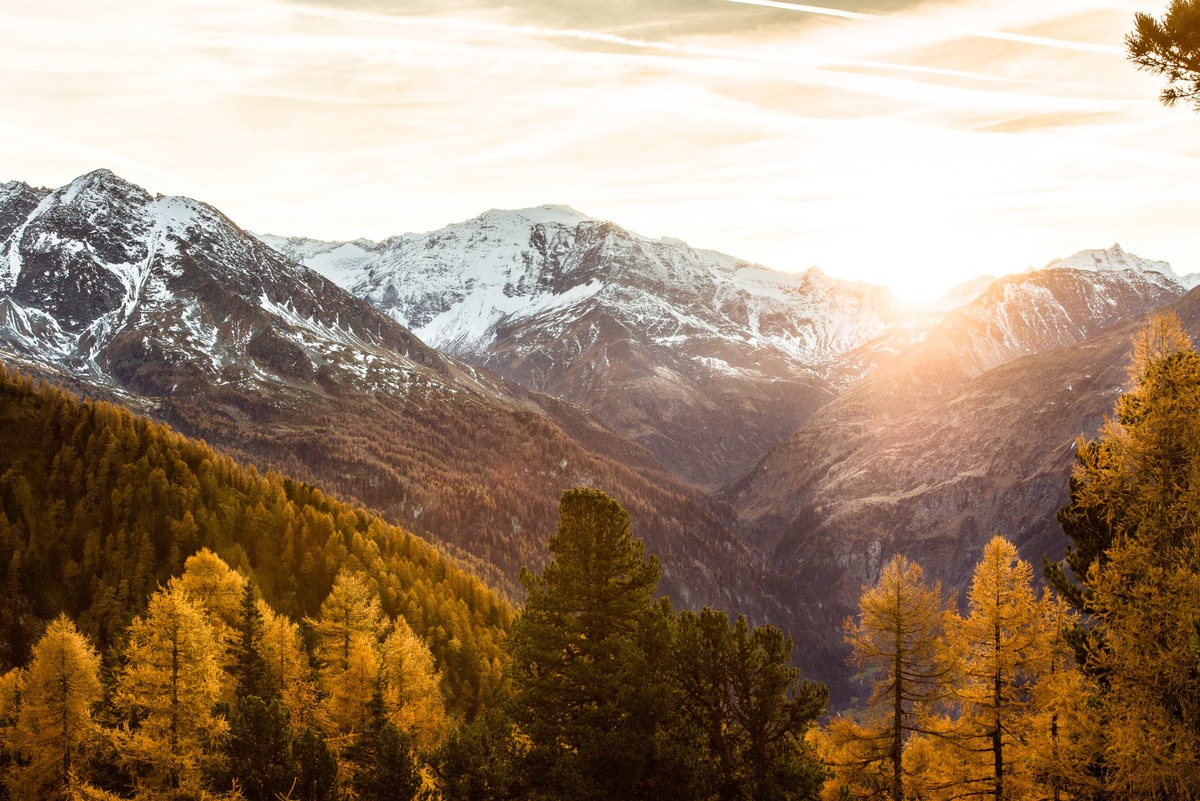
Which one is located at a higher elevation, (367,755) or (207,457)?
(207,457)

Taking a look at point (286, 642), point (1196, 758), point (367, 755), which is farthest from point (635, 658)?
point (286, 642)

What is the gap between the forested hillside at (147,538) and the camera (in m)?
89.6

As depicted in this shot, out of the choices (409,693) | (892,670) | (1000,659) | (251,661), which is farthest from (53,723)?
(1000,659)

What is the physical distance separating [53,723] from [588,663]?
27825 millimetres

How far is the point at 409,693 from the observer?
146ft

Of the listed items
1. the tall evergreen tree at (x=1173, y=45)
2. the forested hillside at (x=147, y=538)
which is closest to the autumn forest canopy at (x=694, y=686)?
the tall evergreen tree at (x=1173, y=45)

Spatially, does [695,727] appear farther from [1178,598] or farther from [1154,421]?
[1154,421]

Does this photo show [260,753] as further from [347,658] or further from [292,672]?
[347,658]

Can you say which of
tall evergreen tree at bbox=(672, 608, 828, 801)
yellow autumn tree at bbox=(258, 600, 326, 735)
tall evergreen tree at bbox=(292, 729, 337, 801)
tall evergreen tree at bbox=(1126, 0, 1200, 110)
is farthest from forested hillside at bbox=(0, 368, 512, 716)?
tall evergreen tree at bbox=(1126, 0, 1200, 110)

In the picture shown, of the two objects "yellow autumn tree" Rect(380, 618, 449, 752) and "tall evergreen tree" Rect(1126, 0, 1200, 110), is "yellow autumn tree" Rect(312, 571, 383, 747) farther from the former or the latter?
"tall evergreen tree" Rect(1126, 0, 1200, 110)

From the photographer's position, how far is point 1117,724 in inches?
758

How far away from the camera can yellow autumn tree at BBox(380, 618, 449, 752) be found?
141 ft

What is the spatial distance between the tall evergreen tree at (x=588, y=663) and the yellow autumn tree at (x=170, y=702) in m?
17.2

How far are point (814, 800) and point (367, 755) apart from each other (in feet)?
65.7
